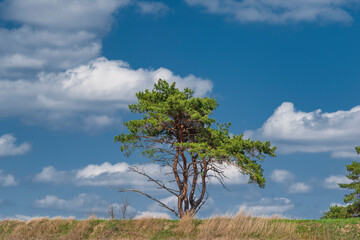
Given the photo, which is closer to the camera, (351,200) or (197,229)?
(197,229)

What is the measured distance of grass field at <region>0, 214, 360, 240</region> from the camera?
70.5ft

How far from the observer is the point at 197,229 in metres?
22.6

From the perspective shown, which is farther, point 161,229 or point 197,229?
point 161,229

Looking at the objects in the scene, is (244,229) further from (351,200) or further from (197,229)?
(351,200)

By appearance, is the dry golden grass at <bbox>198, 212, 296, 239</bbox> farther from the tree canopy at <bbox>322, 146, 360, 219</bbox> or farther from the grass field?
the tree canopy at <bbox>322, 146, 360, 219</bbox>

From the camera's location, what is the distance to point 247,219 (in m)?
23.6

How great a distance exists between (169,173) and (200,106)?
5.00 m

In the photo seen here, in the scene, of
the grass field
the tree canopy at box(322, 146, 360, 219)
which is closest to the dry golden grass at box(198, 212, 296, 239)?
the grass field

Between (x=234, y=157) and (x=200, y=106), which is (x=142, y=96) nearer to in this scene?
(x=200, y=106)

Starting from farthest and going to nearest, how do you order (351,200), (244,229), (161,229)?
(351,200)
(161,229)
(244,229)

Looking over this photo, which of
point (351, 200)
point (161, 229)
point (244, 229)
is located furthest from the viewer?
point (351, 200)

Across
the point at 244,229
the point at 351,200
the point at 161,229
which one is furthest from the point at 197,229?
the point at 351,200

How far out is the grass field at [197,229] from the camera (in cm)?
2150

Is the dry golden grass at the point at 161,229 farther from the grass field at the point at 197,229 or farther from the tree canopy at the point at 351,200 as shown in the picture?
the tree canopy at the point at 351,200
